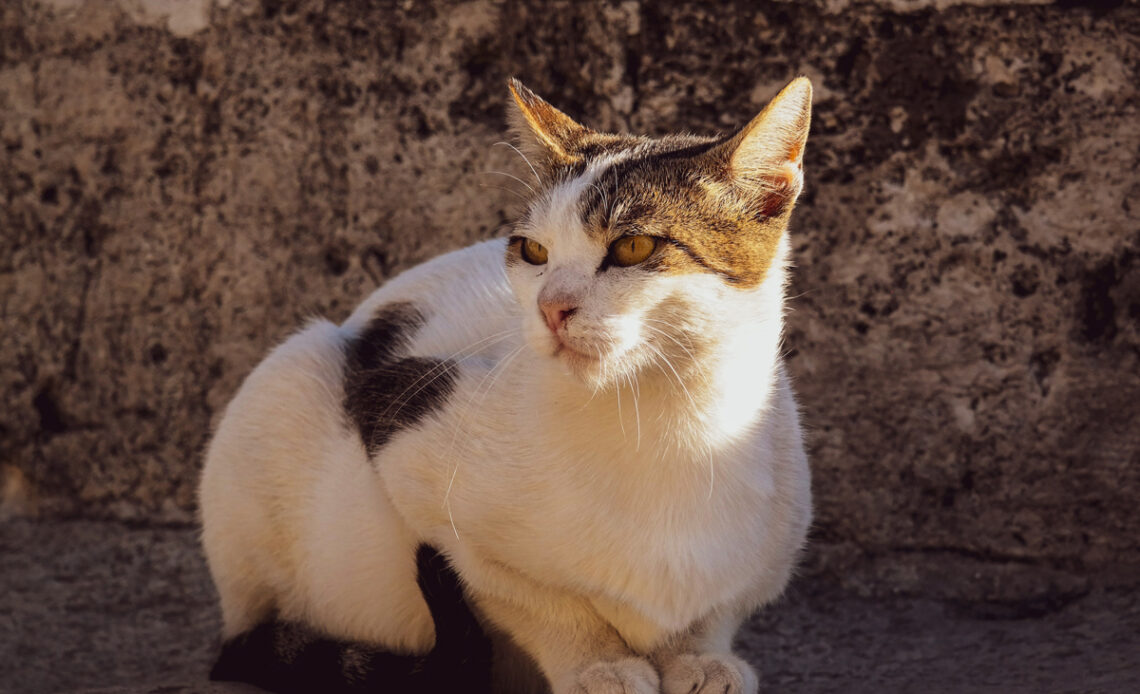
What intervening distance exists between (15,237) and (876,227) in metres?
2.49

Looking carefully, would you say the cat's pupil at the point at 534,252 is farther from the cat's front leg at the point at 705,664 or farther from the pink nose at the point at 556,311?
the cat's front leg at the point at 705,664

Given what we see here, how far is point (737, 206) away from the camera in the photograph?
198cm

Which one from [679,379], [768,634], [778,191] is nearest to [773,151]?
[778,191]

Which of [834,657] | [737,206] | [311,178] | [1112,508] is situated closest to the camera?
[737,206]

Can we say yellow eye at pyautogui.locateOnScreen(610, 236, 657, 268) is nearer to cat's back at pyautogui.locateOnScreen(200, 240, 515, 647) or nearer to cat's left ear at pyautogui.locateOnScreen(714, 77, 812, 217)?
cat's left ear at pyautogui.locateOnScreen(714, 77, 812, 217)

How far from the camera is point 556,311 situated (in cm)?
181

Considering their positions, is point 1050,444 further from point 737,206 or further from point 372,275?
point 372,275

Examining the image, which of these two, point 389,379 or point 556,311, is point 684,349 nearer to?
point 556,311

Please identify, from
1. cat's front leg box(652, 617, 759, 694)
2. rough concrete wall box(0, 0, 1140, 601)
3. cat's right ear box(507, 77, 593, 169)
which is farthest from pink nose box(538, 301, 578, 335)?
rough concrete wall box(0, 0, 1140, 601)

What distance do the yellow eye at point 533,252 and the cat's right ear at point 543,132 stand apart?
0.19 m

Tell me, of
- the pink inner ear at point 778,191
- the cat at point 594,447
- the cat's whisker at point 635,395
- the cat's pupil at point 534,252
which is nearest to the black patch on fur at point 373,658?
the cat at point 594,447

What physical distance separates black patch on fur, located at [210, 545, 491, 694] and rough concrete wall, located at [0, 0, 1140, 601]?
1.15 m

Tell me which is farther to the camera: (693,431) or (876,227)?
(876,227)

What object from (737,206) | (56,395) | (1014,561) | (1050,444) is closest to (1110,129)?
(1050,444)
